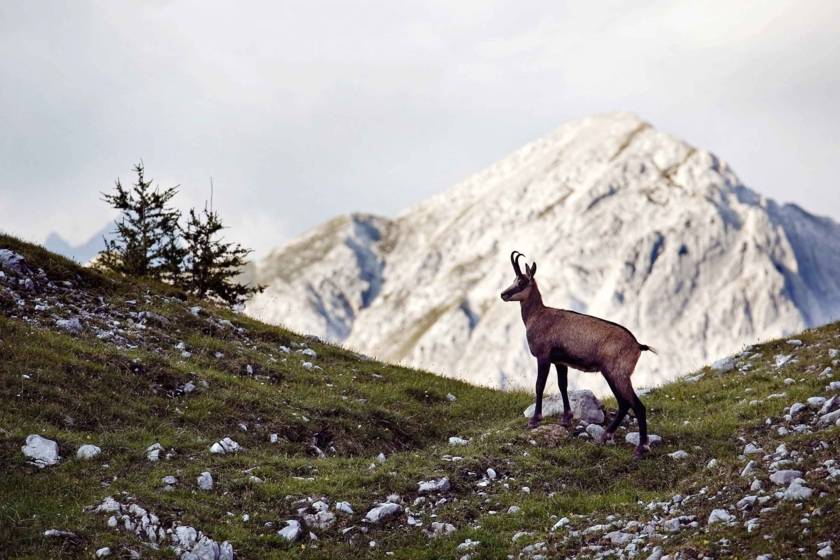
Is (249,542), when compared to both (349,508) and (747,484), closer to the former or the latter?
(349,508)

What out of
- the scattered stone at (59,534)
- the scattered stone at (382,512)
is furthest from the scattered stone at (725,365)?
the scattered stone at (59,534)

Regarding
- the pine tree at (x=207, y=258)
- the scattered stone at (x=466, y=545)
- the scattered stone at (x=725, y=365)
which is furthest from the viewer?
the pine tree at (x=207, y=258)

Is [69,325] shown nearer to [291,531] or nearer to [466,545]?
[291,531]

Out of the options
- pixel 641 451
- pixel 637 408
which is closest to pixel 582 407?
pixel 637 408

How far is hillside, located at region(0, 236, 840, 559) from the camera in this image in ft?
40.2

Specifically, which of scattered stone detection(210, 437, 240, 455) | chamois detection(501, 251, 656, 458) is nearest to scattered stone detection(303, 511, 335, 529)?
scattered stone detection(210, 437, 240, 455)

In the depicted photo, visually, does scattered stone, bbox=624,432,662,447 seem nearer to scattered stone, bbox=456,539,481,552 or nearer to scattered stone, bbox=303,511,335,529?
scattered stone, bbox=456,539,481,552

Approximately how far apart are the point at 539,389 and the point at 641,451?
104 inches

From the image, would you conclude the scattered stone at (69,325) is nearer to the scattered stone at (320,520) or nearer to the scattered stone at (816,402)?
the scattered stone at (320,520)

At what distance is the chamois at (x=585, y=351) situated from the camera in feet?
58.7

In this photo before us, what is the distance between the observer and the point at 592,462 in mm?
17312

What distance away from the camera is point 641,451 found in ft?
57.2

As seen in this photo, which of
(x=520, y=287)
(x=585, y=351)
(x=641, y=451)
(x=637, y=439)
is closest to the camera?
(x=641, y=451)

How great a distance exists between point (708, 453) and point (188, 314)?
14.5 metres
